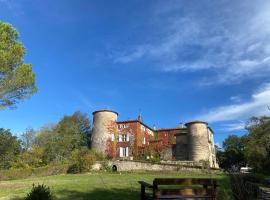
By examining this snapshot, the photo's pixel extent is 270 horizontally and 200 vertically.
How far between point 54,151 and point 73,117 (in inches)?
543

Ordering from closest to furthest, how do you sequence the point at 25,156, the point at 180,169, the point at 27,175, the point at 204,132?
the point at 180,169, the point at 27,175, the point at 204,132, the point at 25,156

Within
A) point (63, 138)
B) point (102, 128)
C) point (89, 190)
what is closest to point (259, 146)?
point (102, 128)

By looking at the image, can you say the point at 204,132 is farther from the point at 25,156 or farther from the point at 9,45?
the point at 9,45

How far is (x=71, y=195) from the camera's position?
12562mm

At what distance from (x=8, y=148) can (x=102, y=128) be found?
55.4ft

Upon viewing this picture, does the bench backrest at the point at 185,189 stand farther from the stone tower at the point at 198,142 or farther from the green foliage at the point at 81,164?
the stone tower at the point at 198,142

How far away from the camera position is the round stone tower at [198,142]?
47.6 meters

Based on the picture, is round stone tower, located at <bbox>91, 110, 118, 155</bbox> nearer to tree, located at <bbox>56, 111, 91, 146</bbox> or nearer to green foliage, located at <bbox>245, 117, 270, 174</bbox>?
tree, located at <bbox>56, 111, 91, 146</bbox>

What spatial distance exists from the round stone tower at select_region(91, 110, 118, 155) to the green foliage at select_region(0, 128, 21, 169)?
13.3 metres

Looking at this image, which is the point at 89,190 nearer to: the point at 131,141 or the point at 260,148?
the point at 260,148

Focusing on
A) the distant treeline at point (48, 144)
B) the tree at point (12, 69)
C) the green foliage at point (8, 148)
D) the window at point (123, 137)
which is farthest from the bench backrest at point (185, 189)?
the green foliage at point (8, 148)

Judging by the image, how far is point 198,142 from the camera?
1871 inches

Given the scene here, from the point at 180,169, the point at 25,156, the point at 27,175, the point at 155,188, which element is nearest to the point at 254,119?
the point at 180,169

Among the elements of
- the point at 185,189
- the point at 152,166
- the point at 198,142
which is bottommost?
the point at 185,189
